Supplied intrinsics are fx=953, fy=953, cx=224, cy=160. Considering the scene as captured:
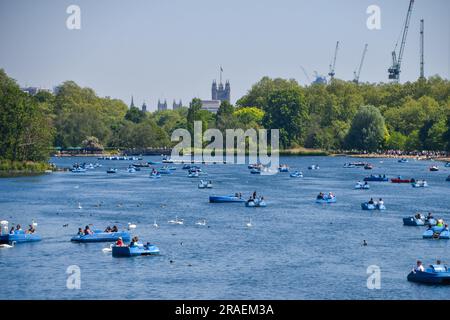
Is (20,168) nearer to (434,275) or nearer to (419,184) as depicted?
(419,184)

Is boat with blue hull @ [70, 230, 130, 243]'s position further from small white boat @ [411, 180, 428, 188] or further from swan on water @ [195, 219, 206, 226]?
small white boat @ [411, 180, 428, 188]

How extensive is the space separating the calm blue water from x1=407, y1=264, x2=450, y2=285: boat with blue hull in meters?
0.98

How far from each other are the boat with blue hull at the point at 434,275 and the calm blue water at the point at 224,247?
975 millimetres

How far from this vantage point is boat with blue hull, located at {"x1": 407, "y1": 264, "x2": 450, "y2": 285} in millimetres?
69312

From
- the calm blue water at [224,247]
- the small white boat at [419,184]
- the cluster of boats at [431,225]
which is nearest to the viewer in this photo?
the calm blue water at [224,247]

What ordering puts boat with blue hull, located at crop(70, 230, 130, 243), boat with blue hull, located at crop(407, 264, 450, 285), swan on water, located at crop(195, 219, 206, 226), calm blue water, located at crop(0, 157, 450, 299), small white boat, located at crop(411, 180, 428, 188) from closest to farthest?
calm blue water, located at crop(0, 157, 450, 299)
boat with blue hull, located at crop(407, 264, 450, 285)
boat with blue hull, located at crop(70, 230, 130, 243)
swan on water, located at crop(195, 219, 206, 226)
small white boat, located at crop(411, 180, 428, 188)

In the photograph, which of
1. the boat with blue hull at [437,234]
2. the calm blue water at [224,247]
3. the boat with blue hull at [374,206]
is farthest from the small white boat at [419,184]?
the boat with blue hull at [437,234]

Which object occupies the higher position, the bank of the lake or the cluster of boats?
the bank of the lake

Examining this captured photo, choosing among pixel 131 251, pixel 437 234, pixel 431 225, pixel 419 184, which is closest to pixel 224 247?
pixel 131 251

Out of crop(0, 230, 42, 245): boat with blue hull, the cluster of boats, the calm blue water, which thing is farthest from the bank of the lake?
the cluster of boats

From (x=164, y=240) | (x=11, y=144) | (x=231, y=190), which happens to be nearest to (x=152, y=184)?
(x=231, y=190)

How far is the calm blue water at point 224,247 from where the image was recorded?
68.2 metres

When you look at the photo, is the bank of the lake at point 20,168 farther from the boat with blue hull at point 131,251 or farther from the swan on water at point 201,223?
the boat with blue hull at point 131,251
